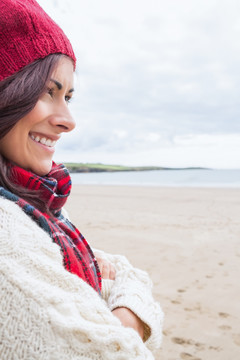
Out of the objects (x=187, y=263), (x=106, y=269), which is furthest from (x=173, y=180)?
(x=106, y=269)

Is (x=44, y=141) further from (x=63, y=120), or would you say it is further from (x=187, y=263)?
(x=187, y=263)

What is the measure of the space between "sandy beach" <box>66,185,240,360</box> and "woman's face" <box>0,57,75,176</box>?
2369 millimetres

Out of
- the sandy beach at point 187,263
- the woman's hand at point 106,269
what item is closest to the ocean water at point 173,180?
the sandy beach at point 187,263

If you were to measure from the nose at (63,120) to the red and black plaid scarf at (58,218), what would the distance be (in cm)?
21

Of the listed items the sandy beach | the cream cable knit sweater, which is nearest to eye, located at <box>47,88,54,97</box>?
the cream cable knit sweater

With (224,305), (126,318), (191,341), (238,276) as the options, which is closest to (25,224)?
(126,318)

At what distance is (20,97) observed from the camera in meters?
1.12

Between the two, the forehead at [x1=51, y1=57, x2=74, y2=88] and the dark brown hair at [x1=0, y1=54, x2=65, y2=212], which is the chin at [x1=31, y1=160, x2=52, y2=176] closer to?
the dark brown hair at [x1=0, y1=54, x2=65, y2=212]

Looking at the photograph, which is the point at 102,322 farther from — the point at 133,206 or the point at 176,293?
the point at 133,206

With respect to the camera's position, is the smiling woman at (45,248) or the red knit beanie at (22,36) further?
the red knit beanie at (22,36)

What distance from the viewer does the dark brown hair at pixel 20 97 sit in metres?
1.12

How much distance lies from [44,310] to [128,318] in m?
0.46

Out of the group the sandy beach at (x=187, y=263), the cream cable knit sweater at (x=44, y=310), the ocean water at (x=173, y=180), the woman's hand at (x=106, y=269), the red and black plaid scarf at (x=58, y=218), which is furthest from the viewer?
the ocean water at (x=173, y=180)

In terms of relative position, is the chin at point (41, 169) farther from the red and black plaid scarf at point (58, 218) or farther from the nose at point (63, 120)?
the nose at point (63, 120)
